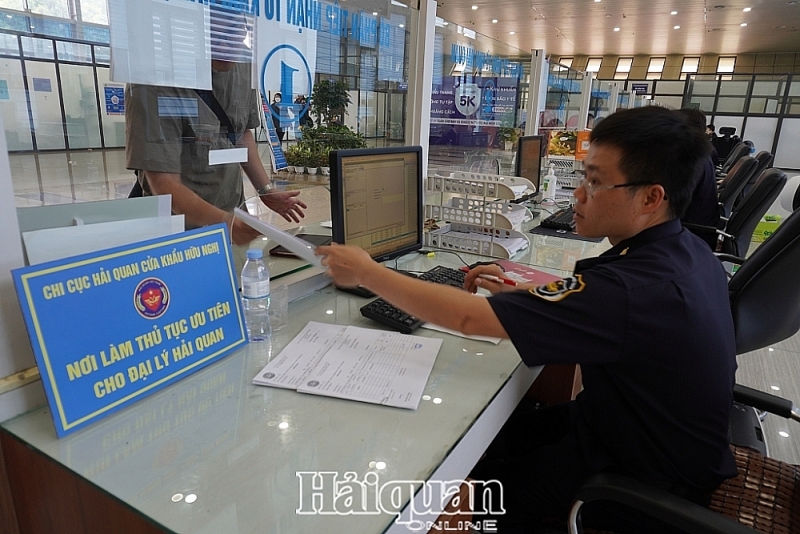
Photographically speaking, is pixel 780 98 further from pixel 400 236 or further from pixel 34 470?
pixel 34 470

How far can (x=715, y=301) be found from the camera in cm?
103

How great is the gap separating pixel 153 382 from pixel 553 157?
384cm

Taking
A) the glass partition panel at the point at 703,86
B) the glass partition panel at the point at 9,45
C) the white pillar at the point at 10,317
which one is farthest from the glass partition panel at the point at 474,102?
the glass partition panel at the point at 703,86

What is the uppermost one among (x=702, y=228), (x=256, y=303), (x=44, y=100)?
(x=44, y=100)

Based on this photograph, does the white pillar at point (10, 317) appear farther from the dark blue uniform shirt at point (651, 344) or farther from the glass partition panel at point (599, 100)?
the glass partition panel at point (599, 100)

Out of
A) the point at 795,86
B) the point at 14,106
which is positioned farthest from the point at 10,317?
the point at 795,86

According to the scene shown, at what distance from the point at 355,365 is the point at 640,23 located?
45.1 feet

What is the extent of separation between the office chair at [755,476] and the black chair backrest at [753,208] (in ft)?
4.51

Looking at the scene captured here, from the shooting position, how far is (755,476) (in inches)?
43.1

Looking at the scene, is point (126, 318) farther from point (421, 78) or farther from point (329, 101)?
point (421, 78)

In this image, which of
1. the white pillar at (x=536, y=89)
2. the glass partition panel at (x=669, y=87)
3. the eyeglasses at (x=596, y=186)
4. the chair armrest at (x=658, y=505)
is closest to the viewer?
the chair armrest at (x=658, y=505)

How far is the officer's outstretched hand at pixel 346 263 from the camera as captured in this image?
1179mm

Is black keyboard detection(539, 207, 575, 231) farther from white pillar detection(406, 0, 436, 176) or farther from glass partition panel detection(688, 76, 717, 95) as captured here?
glass partition panel detection(688, 76, 717, 95)

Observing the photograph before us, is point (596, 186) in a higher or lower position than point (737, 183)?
higher
